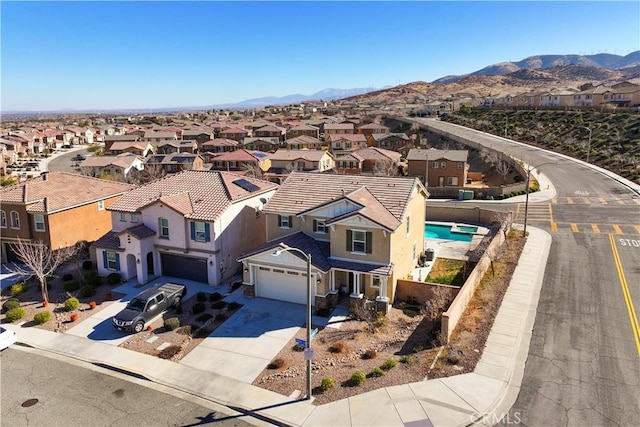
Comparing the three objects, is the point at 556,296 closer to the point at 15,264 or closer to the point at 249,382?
the point at 249,382

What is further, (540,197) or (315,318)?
(540,197)

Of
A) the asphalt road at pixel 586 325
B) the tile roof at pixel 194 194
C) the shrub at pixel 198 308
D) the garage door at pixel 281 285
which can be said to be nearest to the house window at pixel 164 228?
the tile roof at pixel 194 194

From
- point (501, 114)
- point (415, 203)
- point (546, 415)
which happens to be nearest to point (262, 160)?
point (415, 203)

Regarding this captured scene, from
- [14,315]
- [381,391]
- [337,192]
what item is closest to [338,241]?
[337,192]

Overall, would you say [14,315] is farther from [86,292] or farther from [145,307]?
[145,307]

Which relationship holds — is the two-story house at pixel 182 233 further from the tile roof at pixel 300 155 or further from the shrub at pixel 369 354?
the tile roof at pixel 300 155
